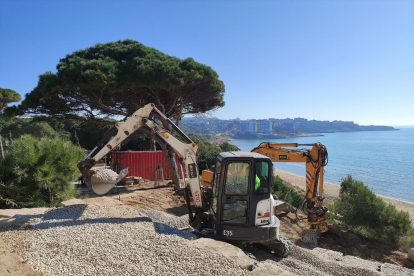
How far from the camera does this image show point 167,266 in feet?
15.8

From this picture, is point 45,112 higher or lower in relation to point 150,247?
higher

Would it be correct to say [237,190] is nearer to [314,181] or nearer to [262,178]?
[262,178]

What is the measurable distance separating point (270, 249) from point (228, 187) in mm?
1969

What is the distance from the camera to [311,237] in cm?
1004

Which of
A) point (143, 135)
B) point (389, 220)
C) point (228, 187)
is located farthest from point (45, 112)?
point (389, 220)

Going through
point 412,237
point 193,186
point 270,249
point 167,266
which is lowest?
point 412,237

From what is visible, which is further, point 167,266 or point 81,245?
point 81,245

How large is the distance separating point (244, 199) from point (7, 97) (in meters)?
19.5

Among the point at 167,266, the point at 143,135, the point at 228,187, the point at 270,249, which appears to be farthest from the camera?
the point at 143,135

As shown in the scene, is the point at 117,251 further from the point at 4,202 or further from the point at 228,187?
the point at 4,202

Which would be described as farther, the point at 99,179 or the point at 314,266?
the point at 99,179

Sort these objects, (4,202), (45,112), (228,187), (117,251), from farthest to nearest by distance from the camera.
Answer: (45,112) → (4,202) → (228,187) → (117,251)

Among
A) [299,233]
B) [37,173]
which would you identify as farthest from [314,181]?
[37,173]

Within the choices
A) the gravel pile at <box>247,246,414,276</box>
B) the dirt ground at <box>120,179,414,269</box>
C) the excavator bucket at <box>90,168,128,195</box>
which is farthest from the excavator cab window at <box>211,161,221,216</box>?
the dirt ground at <box>120,179,414,269</box>
